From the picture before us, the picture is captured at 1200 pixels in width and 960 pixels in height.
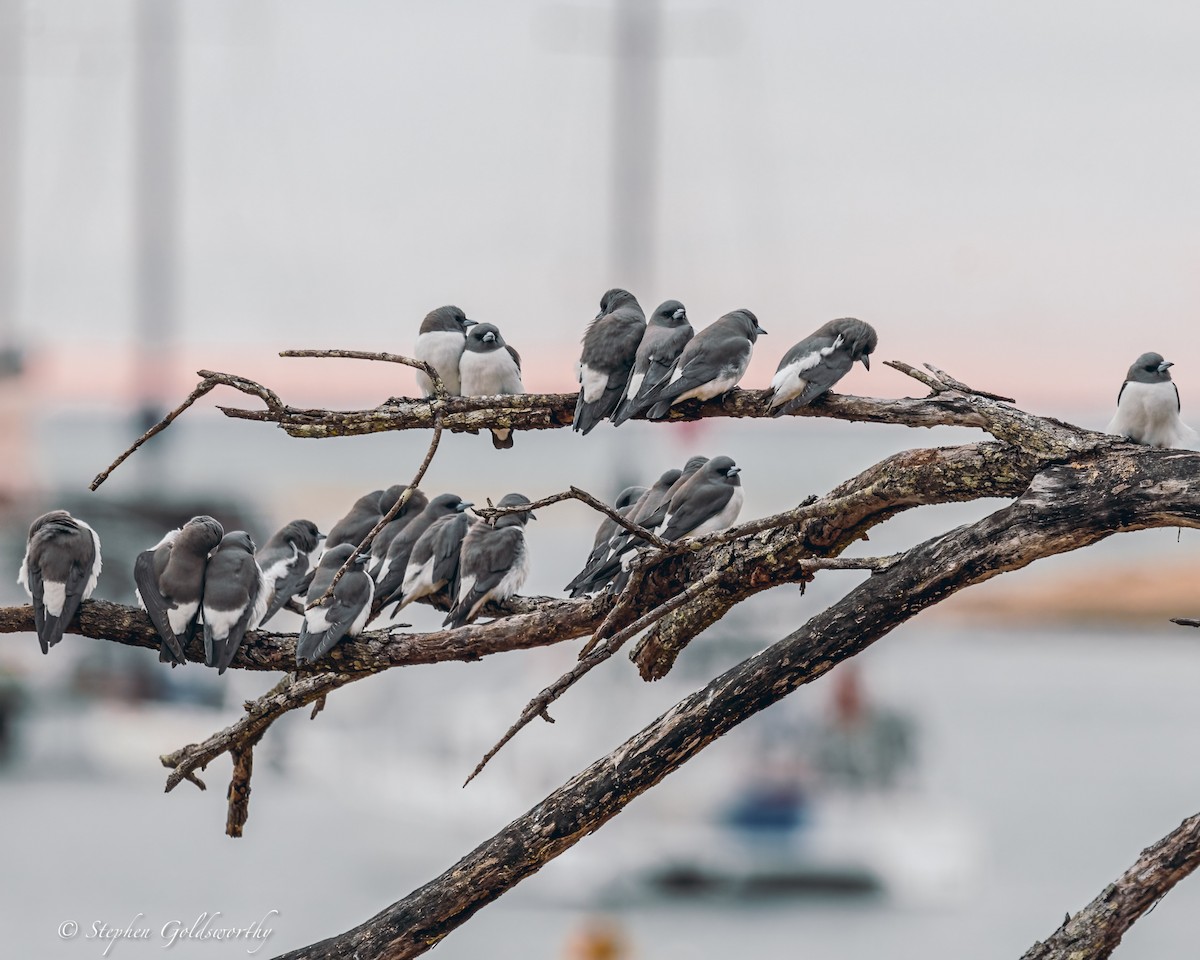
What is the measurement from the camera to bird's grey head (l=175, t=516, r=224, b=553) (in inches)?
266

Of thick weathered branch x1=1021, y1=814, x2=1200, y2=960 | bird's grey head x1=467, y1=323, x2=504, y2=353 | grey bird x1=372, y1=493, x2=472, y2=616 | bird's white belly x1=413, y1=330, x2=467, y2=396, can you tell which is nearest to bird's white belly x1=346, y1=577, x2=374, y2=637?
grey bird x1=372, y1=493, x2=472, y2=616

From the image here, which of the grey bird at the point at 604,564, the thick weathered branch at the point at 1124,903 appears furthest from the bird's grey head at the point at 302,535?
the thick weathered branch at the point at 1124,903

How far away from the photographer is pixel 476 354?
8.26m

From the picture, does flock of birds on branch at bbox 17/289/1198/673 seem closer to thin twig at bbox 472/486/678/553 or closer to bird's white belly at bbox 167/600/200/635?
bird's white belly at bbox 167/600/200/635

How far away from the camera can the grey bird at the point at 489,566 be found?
22.3 ft

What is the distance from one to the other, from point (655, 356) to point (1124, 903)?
10.8ft

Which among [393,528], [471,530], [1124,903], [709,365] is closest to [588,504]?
[1124,903]

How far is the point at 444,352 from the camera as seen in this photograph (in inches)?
332

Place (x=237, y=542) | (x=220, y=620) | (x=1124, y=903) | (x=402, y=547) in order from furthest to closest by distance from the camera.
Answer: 1. (x=402, y=547)
2. (x=237, y=542)
3. (x=220, y=620)
4. (x=1124, y=903)

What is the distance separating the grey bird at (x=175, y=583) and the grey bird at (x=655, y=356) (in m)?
1.58

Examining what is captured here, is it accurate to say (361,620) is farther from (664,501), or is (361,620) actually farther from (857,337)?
(857,337)

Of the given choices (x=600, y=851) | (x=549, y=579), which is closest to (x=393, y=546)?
(x=600, y=851)

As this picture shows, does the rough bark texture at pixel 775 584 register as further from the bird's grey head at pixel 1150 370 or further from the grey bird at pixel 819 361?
the bird's grey head at pixel 1150 370

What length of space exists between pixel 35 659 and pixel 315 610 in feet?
110
